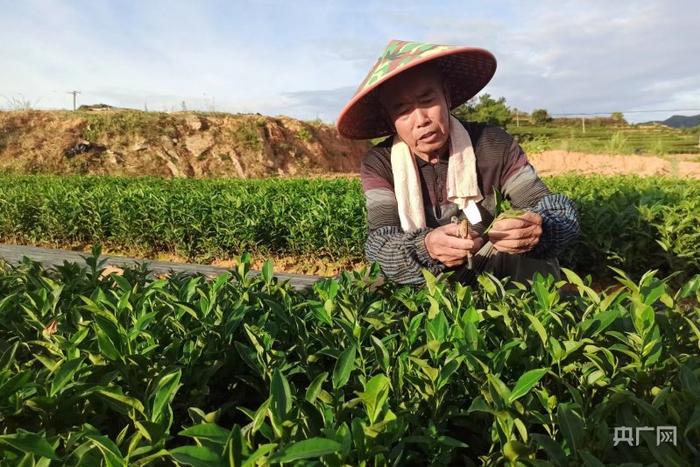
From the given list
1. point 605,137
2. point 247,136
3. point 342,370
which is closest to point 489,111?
point 605,137

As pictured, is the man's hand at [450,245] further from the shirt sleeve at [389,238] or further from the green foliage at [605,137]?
the green foliage at [605,137]

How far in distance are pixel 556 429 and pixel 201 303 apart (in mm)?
960

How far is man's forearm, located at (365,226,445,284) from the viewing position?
1.95 m

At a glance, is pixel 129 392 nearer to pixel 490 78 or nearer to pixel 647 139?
pixel 490 78

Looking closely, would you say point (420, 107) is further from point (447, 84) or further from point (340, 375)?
point (340, 375)

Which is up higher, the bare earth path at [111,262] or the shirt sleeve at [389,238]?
the shirt sleeve at [389,238]

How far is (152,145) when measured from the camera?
22.6 metres

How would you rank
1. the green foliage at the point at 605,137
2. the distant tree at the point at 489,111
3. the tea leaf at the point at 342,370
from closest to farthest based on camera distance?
the tea leaf at the point at 342,370 → the green foliage at the point at 605,137 → the distant tree at the point at 489,111

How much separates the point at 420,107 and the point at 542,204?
0.68 metres

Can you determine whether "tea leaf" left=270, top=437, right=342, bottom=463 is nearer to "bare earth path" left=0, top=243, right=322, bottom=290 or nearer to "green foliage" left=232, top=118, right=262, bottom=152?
"bare earth path" left=0, top=243, right=322, bottom=290

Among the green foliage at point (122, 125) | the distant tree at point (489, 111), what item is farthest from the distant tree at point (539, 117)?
the green foliage at point (122, 125)

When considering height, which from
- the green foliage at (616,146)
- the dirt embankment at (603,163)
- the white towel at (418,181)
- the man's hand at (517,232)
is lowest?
the man's hand at (517,232)

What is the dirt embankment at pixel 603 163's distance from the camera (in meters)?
20.2

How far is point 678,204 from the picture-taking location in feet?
17.1
